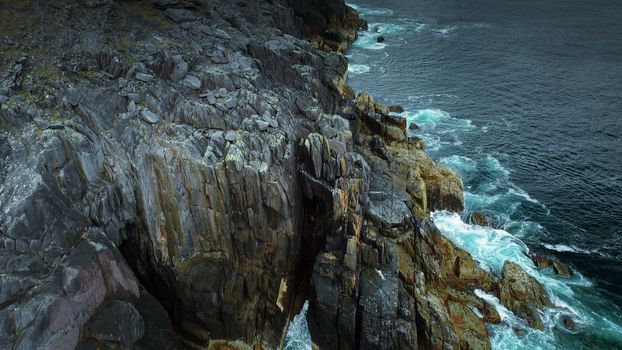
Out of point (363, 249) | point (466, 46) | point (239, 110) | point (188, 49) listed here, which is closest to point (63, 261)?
point (239, 110)

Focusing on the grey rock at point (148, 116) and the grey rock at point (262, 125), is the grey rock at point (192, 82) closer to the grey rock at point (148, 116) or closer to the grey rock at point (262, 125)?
the grey rock at point (148, 116)

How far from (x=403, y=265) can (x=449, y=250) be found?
774cm

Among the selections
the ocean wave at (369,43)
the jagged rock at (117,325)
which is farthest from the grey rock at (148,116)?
the ocean wave at (369,43)

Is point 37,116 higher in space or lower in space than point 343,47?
higher

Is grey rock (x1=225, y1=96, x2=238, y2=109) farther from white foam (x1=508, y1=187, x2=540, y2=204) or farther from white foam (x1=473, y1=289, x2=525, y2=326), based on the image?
white foam (x1=508, y1=187, x2=540, y2=204)

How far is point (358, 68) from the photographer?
100312mm

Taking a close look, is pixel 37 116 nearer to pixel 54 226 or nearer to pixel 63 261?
pixel 54 226

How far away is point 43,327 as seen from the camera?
30.2 meters

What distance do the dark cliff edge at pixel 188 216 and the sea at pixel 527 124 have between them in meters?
6.11

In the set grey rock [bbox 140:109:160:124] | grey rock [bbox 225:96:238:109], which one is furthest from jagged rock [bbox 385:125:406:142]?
grey rock [bbox 140:109:160:124]

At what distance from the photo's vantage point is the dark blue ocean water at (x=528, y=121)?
166 feet

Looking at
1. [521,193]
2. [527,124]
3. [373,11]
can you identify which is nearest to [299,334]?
[521,193]

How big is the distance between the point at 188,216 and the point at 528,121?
65226mm

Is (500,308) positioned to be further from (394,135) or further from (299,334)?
(394,135)
